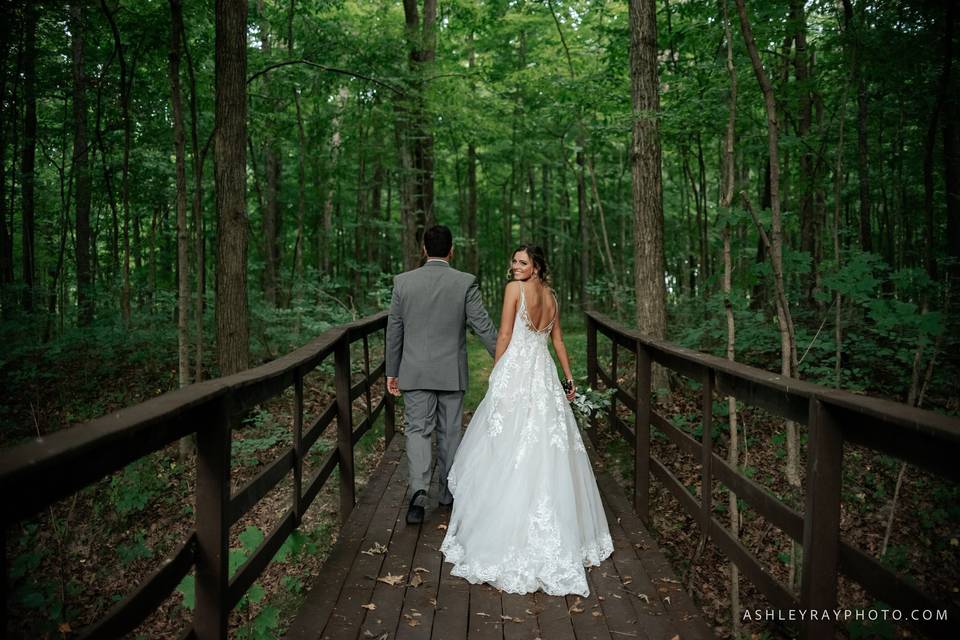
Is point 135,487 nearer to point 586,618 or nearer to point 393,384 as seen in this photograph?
point 393,384

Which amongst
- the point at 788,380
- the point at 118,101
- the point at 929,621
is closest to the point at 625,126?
the point at 788,380

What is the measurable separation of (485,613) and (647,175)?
566cm

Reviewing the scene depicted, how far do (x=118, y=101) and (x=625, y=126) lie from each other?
922 centimetres

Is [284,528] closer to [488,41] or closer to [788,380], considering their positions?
[788,380]

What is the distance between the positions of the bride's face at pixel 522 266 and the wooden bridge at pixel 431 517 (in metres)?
1.05

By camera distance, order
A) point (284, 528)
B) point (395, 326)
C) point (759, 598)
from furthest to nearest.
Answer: point (759, 598)
point (395, 326)
point (284, 528)

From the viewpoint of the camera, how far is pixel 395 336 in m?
4.80

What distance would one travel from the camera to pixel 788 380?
2.61 metres

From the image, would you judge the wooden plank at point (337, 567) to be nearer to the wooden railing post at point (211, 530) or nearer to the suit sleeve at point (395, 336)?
the wooden railing post at point (211, 530)

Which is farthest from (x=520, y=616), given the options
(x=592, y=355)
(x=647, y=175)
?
(x=647, y=175)

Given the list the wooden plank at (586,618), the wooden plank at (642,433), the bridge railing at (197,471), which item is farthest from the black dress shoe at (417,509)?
the wooden plank at (642,433)

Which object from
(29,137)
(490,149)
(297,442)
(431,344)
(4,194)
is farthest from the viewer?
(490,149)

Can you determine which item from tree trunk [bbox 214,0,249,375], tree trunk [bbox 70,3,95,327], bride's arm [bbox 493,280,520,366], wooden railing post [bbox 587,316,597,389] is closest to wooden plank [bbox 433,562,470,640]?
bride's arm [bbox 493,280,520,366]

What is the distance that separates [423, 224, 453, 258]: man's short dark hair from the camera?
479 cm
